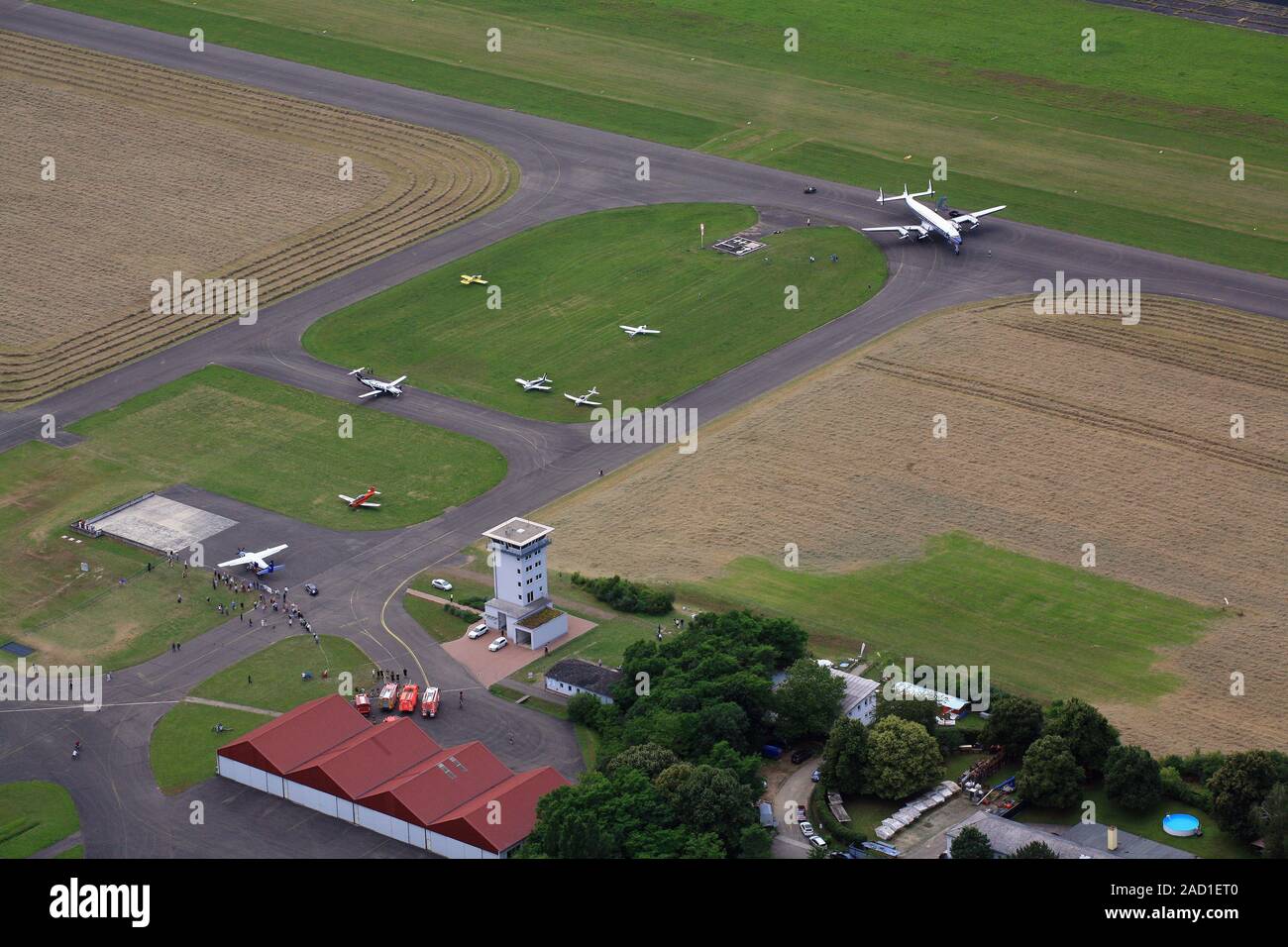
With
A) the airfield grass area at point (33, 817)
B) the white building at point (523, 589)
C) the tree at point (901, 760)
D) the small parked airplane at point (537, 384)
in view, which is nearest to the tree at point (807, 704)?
the tree at point (901, 760)

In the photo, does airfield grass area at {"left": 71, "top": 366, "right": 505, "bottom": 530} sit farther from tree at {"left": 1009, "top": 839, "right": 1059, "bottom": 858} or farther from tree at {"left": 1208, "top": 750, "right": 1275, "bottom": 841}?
tree at {"left": 1208, "top": 750, "right": 1275, "bottom": 841}

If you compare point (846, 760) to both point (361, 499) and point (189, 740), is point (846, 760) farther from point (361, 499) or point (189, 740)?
point (361, 499)

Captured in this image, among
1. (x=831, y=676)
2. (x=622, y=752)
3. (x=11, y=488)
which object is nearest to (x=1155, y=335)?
(x=831, y=676)

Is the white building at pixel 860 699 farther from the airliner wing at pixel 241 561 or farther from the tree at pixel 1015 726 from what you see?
the airliner wing at pixel 241 561

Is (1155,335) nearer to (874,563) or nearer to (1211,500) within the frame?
(1211,500)

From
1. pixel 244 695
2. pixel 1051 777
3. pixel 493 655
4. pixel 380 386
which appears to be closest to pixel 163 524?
pixel 244 695

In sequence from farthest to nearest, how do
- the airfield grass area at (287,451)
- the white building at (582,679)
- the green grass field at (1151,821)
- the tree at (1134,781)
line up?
the airfield grass area at (287,451) → the white building at (582,679) → the tree at (1134,781) → the green grass field at (1151,821)

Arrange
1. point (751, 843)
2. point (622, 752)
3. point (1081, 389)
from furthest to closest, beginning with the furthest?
point (1081, 389)
point (622, 752)
point (751, 843)
